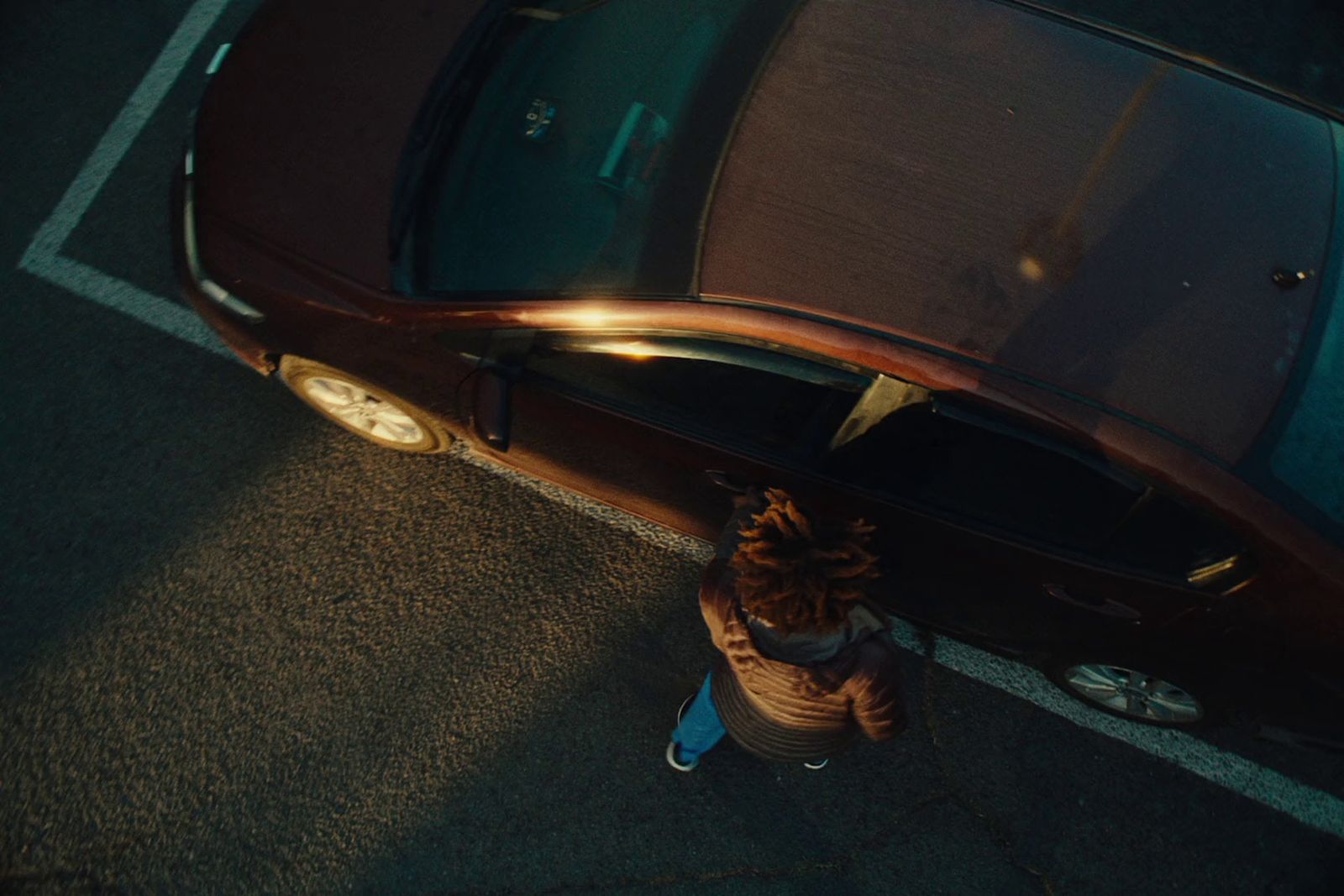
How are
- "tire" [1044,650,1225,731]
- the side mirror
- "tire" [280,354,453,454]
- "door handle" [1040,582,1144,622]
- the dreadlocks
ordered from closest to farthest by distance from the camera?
the dreadlocks
"door handle" [1040,582,1144,622]
the side mirror
"tire" [1044,650,1225,731]
"tire" [280,354,453,454]

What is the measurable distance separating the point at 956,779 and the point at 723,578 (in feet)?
5.61

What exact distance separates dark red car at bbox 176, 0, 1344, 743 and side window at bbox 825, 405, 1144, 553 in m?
0.01

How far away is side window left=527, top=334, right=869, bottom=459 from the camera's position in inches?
117

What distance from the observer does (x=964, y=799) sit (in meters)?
3.88

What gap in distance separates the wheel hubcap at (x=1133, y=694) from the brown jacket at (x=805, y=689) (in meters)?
1.27

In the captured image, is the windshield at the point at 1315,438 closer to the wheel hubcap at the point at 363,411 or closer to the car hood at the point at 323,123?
the car hood at the point at 323,123

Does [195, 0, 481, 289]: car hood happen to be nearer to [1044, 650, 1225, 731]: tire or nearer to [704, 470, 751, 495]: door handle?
[704, 470, 751, 495]: door handle

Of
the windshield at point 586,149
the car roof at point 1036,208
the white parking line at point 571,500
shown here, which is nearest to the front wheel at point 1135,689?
the white parking line at point 571,500

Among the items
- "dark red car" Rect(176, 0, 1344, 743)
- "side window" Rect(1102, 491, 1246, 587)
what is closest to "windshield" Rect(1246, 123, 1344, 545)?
"dark red car" Rect(176, 0, 1344, 743)

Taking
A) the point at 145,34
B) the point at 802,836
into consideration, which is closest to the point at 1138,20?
the point at 802,836

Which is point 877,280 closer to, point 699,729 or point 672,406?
point 672,406

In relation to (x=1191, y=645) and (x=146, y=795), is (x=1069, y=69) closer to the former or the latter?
(x=1191, y=645)

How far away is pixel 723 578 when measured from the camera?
2879 millimetres

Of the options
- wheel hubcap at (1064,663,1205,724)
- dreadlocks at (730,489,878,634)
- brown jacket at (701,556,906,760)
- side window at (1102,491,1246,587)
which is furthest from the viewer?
wheel hubcap at (1064,663,1205,724)
